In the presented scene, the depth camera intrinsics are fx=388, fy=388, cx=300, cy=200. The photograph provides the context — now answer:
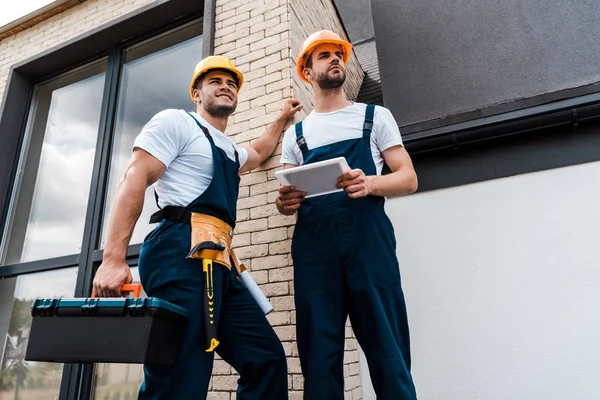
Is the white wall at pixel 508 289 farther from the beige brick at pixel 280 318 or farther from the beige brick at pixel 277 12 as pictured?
the beige brick at pixel 277 12

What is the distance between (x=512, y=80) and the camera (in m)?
3.16

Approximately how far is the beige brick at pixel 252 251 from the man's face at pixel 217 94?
94 centimetres

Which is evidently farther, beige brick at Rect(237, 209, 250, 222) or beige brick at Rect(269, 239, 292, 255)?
beige brick at Rect(237, 209, 250, 222)

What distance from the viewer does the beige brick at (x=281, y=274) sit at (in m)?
2.59

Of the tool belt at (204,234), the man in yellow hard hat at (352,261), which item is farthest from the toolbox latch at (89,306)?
the man in yellow hard hat at (352,261)

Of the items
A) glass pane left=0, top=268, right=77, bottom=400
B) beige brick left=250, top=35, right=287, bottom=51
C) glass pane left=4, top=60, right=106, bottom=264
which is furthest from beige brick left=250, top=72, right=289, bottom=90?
glass pane left=0, top=268, right=77, bottom=400

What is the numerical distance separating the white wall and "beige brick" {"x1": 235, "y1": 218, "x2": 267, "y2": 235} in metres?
1.08

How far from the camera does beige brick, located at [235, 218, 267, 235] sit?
2.79 meters

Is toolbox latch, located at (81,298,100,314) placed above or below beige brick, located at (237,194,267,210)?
below

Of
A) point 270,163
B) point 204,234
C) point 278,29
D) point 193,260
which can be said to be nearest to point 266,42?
point 278,29

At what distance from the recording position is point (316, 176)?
5.80 ft

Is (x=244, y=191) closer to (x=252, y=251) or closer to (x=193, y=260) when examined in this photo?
(x=252, y=251)

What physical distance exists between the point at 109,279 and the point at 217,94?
129 centimetres

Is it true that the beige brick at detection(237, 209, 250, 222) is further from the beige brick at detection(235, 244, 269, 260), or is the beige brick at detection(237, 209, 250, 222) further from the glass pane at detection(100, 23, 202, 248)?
the glass pane at detection(100, 23, 202, 248)
